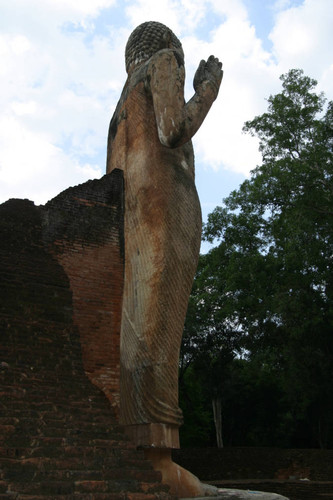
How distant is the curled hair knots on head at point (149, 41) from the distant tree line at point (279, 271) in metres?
8.69

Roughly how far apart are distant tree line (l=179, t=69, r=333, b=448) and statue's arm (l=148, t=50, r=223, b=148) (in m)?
8.94

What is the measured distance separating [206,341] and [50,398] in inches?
600

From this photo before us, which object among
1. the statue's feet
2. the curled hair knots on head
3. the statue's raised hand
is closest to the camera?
the statue's feet

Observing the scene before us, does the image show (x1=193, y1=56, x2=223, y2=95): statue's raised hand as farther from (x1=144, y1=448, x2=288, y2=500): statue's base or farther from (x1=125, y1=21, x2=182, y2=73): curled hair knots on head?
(x1=144, y1=448, x2=288, y2=500): statue's base

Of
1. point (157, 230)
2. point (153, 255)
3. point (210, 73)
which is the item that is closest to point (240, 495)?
point (153, 255)

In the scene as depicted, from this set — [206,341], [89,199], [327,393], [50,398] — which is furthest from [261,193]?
[50,398]

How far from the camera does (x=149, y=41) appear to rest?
5340 mm

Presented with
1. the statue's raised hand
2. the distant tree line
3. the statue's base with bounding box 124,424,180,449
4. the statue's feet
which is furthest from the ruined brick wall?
the distant tree line

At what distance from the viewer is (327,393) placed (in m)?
17.9

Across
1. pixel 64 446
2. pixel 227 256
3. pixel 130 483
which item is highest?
pixel 227 256

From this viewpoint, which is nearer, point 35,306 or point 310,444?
point 35,306

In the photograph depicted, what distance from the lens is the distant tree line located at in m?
14.1

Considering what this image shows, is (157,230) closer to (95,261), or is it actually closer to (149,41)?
(95,261)

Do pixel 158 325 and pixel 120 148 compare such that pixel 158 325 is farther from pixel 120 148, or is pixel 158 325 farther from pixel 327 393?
pixel 327 393
